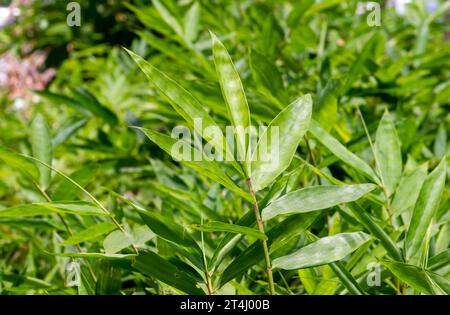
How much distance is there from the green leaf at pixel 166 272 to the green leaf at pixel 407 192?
24 cm

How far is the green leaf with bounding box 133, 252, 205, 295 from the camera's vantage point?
54 centimetres

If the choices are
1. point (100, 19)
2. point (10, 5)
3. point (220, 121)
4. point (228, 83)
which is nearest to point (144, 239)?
point (228, 83)

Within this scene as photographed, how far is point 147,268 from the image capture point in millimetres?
535

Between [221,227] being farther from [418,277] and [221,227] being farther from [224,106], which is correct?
[224,106]

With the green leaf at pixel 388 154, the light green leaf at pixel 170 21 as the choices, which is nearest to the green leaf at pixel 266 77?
the green leaf at pixel 388 154

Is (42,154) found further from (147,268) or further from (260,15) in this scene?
(260,15)

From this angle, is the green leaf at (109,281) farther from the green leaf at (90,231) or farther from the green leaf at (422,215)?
the green leaf at (422,215)

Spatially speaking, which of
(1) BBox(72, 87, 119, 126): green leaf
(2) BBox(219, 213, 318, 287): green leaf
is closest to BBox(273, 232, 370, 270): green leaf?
(2) BBox(219, 213, 318, 287): green leaf

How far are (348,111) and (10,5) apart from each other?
162 cm

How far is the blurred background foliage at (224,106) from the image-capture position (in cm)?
74

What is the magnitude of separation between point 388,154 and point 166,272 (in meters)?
0.30

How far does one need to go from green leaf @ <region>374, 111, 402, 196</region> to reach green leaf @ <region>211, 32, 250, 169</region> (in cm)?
23

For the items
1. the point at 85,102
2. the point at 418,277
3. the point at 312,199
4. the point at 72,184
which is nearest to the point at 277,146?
the point at 312,199

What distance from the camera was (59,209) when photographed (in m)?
0.53
